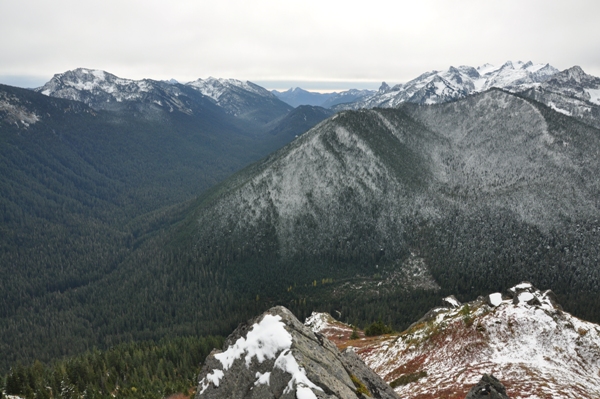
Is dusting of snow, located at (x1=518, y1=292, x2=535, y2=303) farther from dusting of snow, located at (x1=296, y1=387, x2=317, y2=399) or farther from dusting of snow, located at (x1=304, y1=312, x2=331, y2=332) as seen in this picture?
dusting of snow, located at (x1=304, y1=312, x2=331, y2=332)

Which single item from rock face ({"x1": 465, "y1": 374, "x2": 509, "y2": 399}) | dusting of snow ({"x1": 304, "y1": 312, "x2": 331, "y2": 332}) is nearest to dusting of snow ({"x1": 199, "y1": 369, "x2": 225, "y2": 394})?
rock face ({"x1": 465, "y1": 374, "x2": 509, "y2": 399})

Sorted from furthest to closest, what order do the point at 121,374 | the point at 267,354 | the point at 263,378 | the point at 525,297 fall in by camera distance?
1. the point at 121,374
2. the point at 525,297
3. the point at 267,354
4. the point at 263,378

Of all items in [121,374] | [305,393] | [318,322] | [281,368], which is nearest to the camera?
[305,393]

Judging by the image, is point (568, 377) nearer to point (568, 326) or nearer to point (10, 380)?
point (568, 326)

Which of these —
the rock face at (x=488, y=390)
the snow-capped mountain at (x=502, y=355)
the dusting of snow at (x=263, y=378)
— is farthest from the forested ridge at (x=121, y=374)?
the rock face at (x=488, y=390)

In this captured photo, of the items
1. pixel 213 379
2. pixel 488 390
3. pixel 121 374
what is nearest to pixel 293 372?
pixel 213 379

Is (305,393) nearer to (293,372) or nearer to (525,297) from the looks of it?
(293,372)
